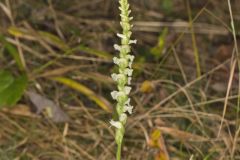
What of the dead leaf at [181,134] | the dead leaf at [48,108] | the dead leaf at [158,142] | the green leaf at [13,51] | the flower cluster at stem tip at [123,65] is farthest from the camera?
the green leaf at [13,51]

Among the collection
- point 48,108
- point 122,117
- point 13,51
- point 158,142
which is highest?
point 13,51

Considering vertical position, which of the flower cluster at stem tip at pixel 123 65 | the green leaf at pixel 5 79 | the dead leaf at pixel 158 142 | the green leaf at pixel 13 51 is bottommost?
the flower cluster at stem tip at pixel 123 65

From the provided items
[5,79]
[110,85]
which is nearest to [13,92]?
[5,79]

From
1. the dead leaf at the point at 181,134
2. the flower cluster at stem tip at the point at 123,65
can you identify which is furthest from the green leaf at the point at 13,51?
the flower cluster at stem tip at the point at 123,65

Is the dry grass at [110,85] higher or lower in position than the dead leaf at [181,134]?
higher

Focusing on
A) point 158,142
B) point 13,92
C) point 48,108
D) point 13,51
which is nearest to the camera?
point 158,142

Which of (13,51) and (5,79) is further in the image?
(13,51)

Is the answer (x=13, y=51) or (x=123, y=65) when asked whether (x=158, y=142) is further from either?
(x=123, y=65)

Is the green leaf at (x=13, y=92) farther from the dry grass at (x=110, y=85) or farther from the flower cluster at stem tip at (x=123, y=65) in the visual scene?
the flower cluster at stem tip at (x=123, y=65)

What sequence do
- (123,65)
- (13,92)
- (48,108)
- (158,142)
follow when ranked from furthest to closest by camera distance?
1. (48,108)
2. (13,92)
3. (158,142)
4. (123,65)
